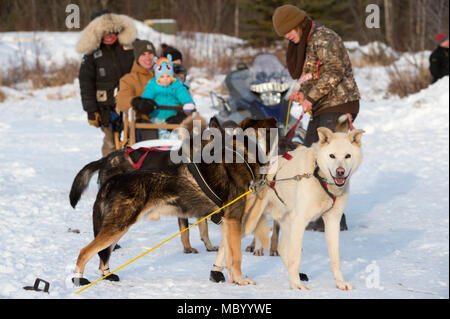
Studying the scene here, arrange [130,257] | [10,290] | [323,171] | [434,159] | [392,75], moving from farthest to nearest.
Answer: [392,75]
[434,159]
[130,257]
[323,171]
[10,290]

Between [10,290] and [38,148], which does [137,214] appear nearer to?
[10,290]

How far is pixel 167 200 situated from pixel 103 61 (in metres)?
3.40

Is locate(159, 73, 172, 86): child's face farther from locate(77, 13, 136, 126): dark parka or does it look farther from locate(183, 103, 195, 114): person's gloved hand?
locate(77, 13, 136, 126): dark parka

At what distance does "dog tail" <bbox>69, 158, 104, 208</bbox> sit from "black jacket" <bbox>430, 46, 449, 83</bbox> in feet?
34.0

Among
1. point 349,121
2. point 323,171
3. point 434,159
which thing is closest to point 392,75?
point 434,159

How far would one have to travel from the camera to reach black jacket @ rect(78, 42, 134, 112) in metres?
6.13

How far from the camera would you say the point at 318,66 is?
4.59 m

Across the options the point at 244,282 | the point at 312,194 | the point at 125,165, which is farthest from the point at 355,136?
the point at 125,165

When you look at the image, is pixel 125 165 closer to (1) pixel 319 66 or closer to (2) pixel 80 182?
(2) pixel 80 182

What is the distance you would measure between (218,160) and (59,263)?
4.32 feet

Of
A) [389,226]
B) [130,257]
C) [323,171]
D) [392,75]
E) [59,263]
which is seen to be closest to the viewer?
[323,171]

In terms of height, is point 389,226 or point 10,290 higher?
point 10,290

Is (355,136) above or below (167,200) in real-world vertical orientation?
above

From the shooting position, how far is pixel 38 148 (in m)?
9.01
